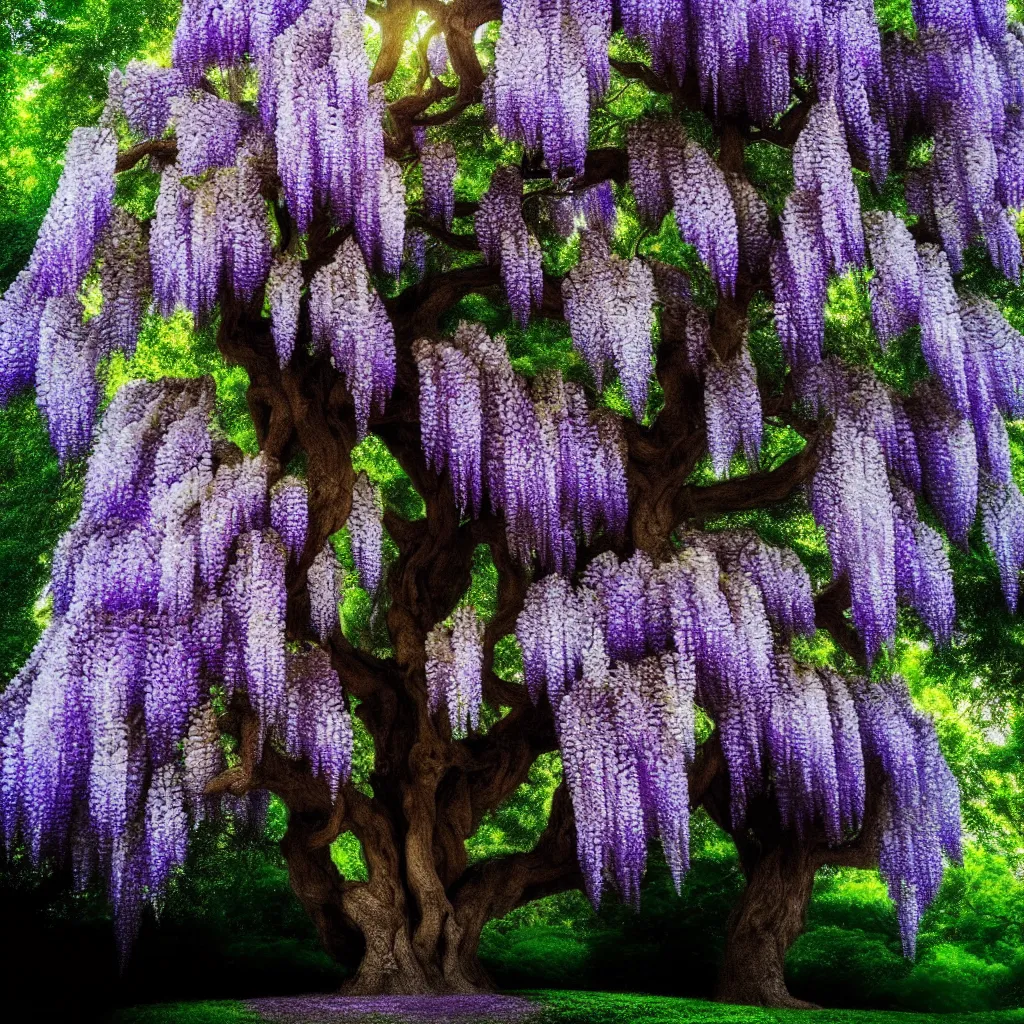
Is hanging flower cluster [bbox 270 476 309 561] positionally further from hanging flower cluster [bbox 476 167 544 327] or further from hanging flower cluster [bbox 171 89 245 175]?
hanging flower cluster [bbox 171 89 245 175]

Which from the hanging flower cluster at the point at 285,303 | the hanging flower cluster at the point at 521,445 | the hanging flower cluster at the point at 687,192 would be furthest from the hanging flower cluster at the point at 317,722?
the hanging flower cluster at the point at 687,192

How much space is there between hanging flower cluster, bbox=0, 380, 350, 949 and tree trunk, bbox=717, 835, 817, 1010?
2865mm

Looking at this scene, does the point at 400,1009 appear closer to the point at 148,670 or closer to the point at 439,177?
the point at 148,670

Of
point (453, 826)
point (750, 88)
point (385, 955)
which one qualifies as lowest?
point (385, 955)

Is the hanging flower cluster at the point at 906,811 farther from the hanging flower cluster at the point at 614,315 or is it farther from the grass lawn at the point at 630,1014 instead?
the hanging flower cluster at the point at 614,315

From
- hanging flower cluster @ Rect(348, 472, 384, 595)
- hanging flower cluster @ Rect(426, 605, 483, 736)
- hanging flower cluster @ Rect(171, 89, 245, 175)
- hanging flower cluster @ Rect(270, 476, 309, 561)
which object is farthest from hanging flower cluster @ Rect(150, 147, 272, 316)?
hanging flower cluster @ Rect(426, 605, 483, 736)

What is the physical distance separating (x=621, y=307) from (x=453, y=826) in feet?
10.9

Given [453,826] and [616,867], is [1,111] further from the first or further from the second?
[616,867]

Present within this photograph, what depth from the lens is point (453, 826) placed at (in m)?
7.95

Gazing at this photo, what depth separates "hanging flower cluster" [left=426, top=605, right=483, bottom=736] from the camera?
23.6 feet

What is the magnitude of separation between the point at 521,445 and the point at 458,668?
1.31 m

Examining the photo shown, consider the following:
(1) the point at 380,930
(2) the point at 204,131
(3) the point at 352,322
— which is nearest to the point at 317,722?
(1) the point at 380,930

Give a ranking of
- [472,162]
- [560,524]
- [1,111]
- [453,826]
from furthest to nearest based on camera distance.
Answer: [1,111] → [472,162] → [453,826] → [560,524]

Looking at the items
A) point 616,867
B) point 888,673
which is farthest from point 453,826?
point 888,673
